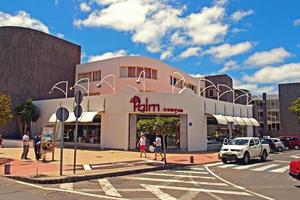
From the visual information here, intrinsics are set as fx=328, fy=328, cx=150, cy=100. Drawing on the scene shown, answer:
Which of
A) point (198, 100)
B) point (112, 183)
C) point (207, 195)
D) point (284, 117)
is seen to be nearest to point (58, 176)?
point (112, 183)

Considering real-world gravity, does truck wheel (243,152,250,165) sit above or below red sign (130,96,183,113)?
below

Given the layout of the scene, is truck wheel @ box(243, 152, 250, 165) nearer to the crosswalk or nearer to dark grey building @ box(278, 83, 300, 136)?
the crosswalk

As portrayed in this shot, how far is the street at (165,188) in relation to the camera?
32.5 feet

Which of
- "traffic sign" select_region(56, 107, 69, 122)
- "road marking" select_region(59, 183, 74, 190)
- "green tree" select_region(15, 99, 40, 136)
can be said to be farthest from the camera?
"green tree" select_region(15, 99, 40, 136)

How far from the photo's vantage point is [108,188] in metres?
11.3

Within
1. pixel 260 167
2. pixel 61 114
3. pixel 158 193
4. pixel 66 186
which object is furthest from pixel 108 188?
pixel 260 167

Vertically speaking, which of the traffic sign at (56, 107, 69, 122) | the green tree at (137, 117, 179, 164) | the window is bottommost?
the green tree at (137, 117, 179, 164)

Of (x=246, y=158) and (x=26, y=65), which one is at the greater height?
(x=26, y=65)

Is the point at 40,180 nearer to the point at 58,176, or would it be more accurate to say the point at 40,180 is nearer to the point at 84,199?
the point at 58,176

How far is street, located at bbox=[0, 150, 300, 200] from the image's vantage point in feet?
32.5

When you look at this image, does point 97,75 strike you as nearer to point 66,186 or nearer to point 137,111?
point 137,111

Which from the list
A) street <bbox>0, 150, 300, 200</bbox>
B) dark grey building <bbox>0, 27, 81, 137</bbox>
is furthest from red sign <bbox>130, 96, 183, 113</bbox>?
dark grey building <bbox>0, 27, 81, 137</bbox>

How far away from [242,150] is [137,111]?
10.5 meters

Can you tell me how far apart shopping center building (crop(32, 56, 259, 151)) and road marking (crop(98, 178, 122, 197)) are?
418 inches
